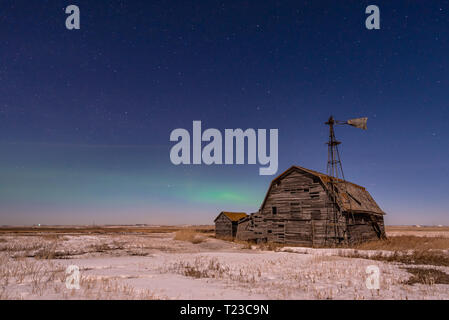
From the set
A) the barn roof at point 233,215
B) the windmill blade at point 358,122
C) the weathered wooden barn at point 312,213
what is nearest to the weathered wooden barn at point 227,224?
the barn roof at point 233,215

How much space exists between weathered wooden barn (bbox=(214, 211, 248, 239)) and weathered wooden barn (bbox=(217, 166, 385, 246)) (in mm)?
9653

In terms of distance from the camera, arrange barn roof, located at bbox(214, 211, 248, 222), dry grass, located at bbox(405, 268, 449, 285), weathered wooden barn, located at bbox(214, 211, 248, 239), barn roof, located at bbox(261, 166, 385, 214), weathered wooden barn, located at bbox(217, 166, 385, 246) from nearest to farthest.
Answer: dry grass, located at bbox(405, 268, 449, 285)
weathered wooden barn, located at bbox(217, 166, 385, 246)
barn roof, located at bbox(261, 166, 385, 214)
weathered wooden barn, located at bbox(214, 211, 248, 239)
barn roof, located at bbox(214, 211, 248, 222)

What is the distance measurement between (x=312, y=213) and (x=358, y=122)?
30.0 feet

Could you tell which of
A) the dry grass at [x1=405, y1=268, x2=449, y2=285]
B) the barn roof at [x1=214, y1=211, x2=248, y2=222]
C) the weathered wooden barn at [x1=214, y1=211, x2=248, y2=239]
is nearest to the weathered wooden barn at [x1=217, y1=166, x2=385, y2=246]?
the weathered wooden barn at [x1=214, y1=211, x2=248, y2=239]

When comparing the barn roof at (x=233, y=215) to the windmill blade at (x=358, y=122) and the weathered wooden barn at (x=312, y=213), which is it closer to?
the weathered wooden barn at (x=312, y=213)

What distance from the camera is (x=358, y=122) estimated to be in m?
24.8

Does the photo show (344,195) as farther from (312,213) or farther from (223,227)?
(223,227)

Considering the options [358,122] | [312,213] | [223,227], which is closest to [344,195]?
[312,213]

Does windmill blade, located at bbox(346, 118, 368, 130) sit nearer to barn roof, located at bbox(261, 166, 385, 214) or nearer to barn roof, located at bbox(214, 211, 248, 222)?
barn roof, located at bbox(261, 166, 385, 214)

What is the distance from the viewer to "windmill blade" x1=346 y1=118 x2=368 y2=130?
2453 centimetres

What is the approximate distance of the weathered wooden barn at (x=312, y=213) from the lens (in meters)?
23.5

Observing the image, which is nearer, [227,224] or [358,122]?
[358,122]

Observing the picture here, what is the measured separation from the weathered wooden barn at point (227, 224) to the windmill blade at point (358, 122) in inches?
819

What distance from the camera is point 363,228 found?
26016mm
